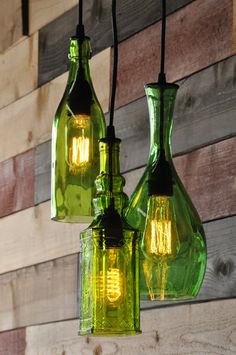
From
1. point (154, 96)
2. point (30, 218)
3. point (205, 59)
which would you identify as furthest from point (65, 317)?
point (154, 96)

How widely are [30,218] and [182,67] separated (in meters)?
0.71

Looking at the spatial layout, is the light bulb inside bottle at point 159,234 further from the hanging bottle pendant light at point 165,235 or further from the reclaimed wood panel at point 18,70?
the reclaimed wood panel at point 18,70

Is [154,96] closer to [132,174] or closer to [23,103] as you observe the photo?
[132,174]

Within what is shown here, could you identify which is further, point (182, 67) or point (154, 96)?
point (182, 67)

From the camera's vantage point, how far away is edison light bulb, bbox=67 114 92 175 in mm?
1346

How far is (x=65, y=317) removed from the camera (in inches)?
86.4

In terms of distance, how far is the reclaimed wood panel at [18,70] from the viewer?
252 cm

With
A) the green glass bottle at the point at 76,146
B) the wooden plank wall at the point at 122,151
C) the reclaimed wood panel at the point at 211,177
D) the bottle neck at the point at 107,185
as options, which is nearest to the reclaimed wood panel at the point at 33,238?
the wooden plank wall at the point at 122,151

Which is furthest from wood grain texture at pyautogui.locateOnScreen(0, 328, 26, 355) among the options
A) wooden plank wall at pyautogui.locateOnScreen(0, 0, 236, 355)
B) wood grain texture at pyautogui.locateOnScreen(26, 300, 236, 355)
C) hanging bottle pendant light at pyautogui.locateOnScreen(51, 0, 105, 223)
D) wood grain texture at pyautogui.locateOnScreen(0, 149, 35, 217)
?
hanging bottle pendant light at pyautogui.locateOnScreen(51, 0, 105, 223)

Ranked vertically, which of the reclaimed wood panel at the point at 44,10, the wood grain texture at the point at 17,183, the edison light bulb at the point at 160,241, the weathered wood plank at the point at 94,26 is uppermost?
the reclaimed wood panel at the point at 44,10

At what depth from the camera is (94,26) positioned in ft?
7.43

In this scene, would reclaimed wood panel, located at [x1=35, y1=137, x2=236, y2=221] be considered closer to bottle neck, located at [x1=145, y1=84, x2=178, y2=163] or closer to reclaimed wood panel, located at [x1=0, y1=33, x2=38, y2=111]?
bottle neck, located at [x1=145, y1=84, x2=178, y2=163]

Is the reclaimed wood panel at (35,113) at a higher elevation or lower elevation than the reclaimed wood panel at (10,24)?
lower

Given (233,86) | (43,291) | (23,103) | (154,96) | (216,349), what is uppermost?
(23,103)
